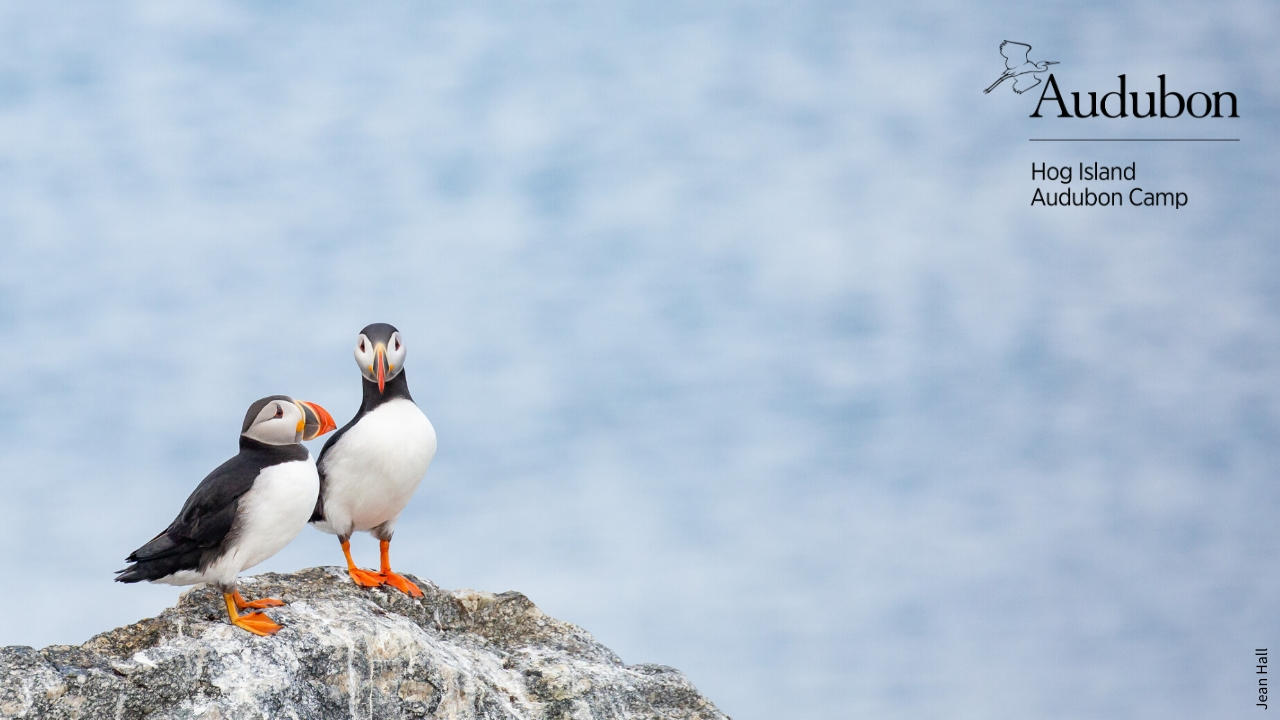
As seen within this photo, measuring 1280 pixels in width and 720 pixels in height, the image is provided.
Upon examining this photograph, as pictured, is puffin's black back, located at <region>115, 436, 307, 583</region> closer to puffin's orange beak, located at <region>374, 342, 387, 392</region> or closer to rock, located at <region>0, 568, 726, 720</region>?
rock, located at <region>0, 568, 726, 720</region>

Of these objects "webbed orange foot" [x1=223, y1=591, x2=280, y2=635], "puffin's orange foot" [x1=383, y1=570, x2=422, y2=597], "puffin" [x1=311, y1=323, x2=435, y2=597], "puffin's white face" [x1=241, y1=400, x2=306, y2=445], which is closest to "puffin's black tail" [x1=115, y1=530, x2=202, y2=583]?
"webbed orange foot" [x1=223, y1=591, x2=280, y2=635]

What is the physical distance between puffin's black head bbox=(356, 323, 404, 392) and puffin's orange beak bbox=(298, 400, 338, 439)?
922mm

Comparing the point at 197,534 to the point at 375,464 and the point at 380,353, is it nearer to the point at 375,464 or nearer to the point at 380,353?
the point at 375,464

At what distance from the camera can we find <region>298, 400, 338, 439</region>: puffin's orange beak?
800 centimetres

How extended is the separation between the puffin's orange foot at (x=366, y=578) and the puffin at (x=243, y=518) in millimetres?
1161

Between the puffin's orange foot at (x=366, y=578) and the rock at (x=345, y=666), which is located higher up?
the puffin's orange foot at (x=366, y=578)

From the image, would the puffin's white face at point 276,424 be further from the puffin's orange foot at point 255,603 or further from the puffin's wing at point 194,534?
the puffin's orange foot at point 255,603

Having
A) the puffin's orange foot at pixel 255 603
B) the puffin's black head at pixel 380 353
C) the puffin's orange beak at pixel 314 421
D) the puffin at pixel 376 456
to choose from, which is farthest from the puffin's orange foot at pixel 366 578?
the puffin's orange beak at pixel 314 421

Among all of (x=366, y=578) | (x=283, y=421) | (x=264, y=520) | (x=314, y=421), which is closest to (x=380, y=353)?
(x=314, y=421)

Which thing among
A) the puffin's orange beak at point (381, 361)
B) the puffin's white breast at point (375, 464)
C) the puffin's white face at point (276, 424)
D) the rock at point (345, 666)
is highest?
the puffin's orange beak at point (381, 361)

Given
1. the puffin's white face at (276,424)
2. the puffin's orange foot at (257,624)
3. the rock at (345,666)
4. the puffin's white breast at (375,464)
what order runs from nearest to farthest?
the rock at (345,666)
the puffin's orange foot at (257,624)
the puffin's white face at (276,424)
the puffin's white breast at (375,464)

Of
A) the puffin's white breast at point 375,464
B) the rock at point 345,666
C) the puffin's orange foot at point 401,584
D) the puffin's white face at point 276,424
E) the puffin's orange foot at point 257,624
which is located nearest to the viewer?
the rock at point 345,666

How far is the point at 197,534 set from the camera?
753 cm

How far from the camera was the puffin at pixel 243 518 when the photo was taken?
757 centimetres
